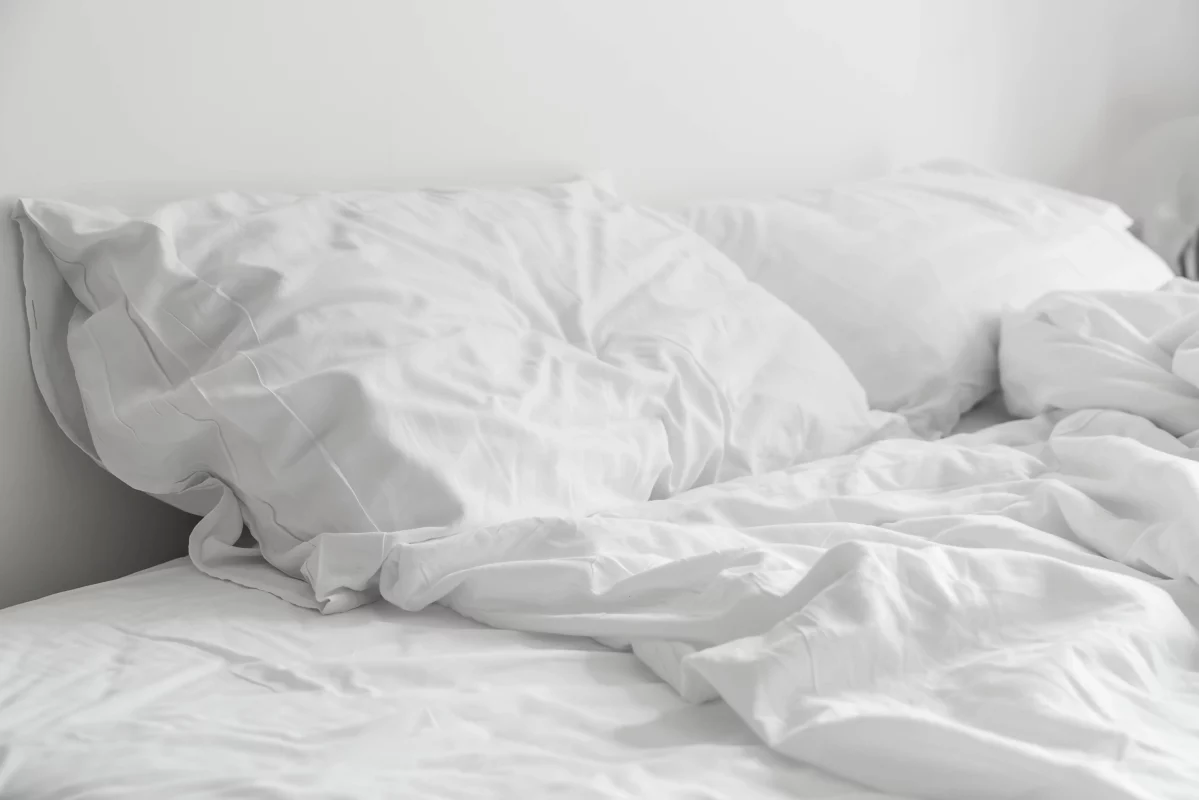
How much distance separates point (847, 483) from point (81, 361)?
0.70 m

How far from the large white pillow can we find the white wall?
0.27 ft

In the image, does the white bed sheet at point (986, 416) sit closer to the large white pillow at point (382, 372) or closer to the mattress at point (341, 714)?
the large white pillow at point (382, 372)

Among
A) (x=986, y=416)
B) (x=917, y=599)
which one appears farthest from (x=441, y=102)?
(x=917, y=599)

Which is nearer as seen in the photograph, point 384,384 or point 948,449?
point 384,384

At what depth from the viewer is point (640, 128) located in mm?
1674

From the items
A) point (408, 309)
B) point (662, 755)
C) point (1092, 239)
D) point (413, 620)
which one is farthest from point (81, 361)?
point (1092, 239)

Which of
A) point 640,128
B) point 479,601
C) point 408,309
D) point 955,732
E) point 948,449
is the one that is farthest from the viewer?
point 640,128

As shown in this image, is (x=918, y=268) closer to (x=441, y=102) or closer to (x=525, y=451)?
(x=441, y=102)

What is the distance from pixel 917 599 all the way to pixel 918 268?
2.84 feet

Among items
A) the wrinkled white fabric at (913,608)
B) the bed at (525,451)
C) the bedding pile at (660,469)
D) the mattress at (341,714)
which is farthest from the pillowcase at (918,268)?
the mattress at (341,714)

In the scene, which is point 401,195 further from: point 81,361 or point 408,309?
point 81,361

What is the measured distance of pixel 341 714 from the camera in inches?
29.2

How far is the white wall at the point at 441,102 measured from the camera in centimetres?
107

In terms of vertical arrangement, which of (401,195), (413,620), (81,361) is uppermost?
(401,195)
